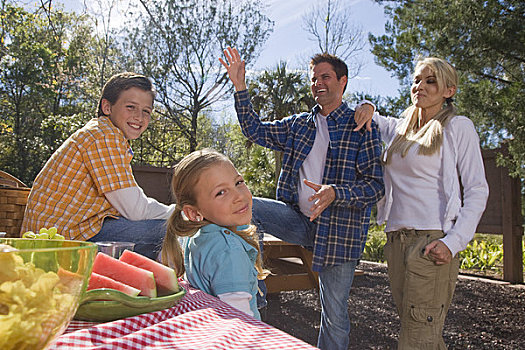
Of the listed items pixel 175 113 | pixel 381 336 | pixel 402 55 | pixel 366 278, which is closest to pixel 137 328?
pixel 381 336

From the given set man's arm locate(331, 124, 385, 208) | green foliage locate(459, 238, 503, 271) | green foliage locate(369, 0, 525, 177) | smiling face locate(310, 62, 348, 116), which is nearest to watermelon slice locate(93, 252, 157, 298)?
man's arm locate(331, 124, 385, 208)

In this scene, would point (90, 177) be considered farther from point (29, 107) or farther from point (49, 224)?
point (29, 107)

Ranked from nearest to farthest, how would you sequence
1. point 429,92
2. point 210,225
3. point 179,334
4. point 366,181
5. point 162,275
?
point 179,334, point 162,275, point 210,225, point 429,92, point 366,181

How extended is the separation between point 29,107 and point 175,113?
5437 millimetres

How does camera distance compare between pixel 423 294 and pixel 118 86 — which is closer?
pixel 423 294

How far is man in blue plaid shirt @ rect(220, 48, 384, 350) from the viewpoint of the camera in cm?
292

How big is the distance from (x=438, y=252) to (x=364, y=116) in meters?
1.06

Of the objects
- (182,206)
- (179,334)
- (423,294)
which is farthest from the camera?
(423,294)

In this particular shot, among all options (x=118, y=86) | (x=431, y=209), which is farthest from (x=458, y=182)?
(x=118, y=86)

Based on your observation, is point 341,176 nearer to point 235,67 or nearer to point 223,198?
point 235,67

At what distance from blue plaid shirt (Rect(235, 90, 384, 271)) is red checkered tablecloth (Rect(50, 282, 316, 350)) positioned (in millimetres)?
2136

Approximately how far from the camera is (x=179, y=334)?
663mm

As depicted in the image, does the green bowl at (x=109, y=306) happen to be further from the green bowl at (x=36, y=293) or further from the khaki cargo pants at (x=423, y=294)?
the khaki cargo pants at (x=423, y=294)

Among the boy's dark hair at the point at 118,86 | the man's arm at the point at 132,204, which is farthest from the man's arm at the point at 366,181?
the boy's dark hair at the point at 118,86
